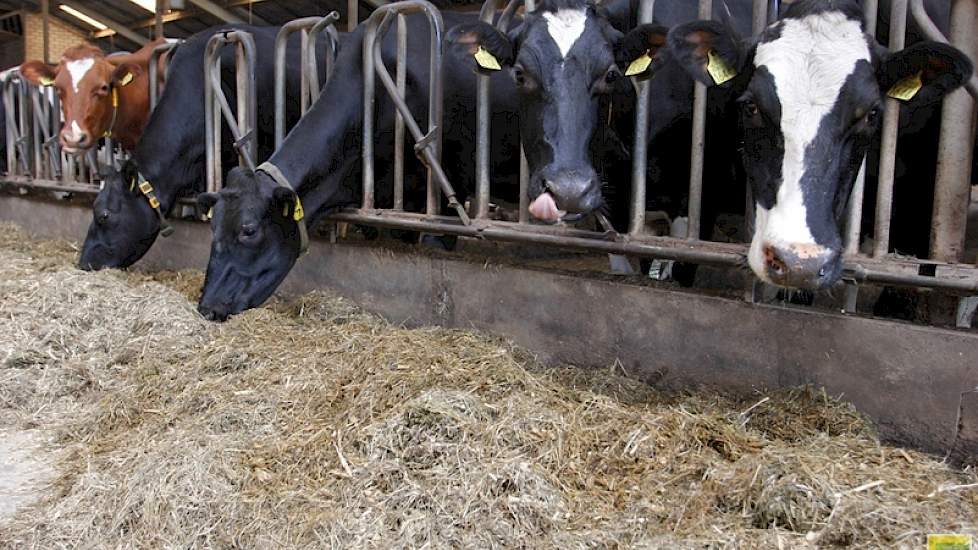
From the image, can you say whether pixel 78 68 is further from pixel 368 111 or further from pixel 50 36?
pixel 50 36

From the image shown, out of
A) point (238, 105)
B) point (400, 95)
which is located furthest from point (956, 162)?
point (238, 105)

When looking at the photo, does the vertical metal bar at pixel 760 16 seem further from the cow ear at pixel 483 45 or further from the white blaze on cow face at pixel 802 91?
the cow ear at pixel 483 45

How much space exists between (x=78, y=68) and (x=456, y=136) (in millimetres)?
4251

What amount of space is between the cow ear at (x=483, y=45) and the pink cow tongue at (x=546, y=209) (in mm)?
925

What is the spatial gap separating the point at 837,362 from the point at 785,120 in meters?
0.97

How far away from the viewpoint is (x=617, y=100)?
420 centimetres

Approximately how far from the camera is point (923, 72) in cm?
267

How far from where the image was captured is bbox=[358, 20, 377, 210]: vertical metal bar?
465 cm

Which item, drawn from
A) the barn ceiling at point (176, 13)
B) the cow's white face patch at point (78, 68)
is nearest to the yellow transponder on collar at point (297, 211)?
the cow's white face patch at point (78, 68)

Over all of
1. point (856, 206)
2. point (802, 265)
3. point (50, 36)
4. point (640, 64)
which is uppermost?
point (50, 36)

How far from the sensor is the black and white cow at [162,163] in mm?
6273

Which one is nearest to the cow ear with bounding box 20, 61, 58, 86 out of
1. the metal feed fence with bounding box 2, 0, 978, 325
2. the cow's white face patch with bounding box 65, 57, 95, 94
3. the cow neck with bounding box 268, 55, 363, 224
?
the cow's white face patch with bounding box 65, 57, 95, 94

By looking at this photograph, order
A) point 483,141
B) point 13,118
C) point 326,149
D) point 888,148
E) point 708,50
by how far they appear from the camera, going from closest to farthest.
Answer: point 888,148 < point 708,50 < point 483,141 < point 326,149 < point 13,118

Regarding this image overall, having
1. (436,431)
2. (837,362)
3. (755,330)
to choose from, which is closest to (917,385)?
(837,362)
